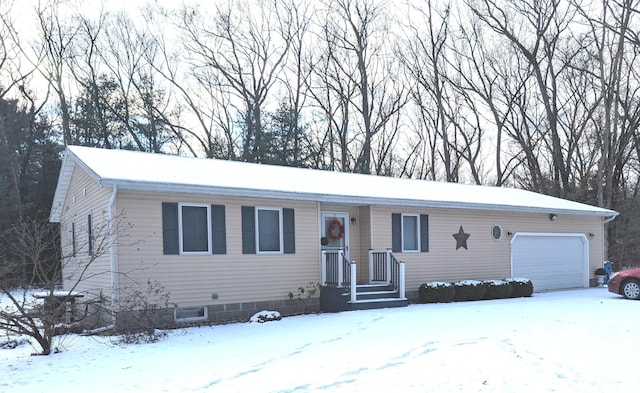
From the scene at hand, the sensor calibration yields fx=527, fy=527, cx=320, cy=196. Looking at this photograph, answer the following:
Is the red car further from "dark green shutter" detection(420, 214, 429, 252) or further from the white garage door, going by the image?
"dark green shutter" detection(420, 214, 429, 252)

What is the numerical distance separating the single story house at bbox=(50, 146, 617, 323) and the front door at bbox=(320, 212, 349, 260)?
0.10 ft

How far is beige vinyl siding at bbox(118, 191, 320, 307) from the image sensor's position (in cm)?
1034

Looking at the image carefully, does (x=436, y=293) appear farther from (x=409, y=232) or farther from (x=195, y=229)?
(x=195, y=229)

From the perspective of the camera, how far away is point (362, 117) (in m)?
33.2

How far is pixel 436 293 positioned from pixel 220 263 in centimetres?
616

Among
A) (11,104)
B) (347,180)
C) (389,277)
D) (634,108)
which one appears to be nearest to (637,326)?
(389,277)

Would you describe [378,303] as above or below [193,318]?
below

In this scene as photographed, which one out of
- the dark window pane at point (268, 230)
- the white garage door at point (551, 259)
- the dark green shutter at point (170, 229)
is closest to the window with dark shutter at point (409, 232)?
the dark window pane at point (268, 230)

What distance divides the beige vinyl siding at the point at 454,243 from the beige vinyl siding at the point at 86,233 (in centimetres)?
672

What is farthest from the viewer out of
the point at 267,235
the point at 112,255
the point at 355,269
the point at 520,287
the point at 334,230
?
the point at 520,287

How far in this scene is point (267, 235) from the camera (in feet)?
39.9

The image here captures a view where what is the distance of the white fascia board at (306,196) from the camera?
10.1 meters

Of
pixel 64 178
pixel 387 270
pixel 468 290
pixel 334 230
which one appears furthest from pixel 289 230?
pixel 64 178

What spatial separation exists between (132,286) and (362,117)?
24727mm
